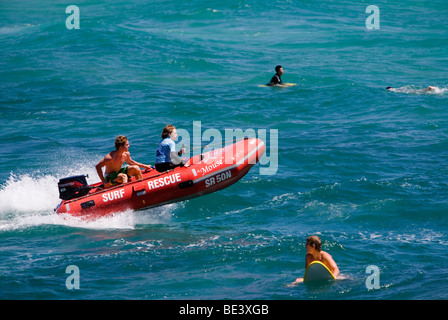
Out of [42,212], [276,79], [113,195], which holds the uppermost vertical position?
[276,79]

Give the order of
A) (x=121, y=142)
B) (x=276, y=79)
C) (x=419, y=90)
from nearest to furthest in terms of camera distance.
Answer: (x=121, y=142) → (x=419, y=90) → (x=276, y=79)

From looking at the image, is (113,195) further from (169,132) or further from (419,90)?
(419,90)

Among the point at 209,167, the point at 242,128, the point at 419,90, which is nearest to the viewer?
the point at 209,167

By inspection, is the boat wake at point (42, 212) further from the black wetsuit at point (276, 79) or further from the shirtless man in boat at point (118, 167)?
the black wetsuit at point (276, 79)

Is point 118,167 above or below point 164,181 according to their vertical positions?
above

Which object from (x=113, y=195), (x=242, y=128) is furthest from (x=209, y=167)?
(x=242, y=128)

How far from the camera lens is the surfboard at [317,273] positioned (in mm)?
8594

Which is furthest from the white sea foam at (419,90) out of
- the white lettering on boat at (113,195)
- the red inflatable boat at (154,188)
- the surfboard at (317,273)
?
the surfboard at (317,273)

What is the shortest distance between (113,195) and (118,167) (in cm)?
58

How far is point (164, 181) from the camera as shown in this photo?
12055 millimetres

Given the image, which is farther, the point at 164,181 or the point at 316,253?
the point at 164,181

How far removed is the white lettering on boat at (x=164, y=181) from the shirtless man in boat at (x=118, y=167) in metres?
0.49
